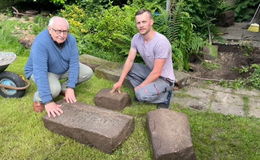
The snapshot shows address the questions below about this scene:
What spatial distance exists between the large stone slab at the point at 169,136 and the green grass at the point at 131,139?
0.20 metres

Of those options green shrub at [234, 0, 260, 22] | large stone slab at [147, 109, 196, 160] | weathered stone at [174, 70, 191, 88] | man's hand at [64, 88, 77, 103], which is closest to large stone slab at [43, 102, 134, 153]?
man's hand at [64, 88, 77, 103]

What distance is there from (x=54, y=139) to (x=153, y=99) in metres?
1.47

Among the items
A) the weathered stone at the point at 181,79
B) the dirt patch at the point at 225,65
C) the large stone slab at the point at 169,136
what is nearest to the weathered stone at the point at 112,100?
the large stone slab at the point at 169,136

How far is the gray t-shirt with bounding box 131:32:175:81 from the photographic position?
403cm

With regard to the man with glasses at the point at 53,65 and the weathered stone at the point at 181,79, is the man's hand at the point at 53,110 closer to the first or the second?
the man with glasses at the point at 53,65

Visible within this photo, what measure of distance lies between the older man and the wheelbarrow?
1.31 metres

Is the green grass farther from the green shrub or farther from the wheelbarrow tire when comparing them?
the green shrub

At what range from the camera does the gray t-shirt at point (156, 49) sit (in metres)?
4.03

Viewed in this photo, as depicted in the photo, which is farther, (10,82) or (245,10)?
(245,10)

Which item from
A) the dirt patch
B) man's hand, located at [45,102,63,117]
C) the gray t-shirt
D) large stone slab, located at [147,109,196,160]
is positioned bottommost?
the dirt patch

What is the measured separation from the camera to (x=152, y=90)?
13.9ft

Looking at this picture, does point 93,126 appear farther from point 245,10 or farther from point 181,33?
point 245,10

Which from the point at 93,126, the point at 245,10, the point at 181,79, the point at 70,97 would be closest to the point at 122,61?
the point at 181,79

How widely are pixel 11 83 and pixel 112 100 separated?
1.47 metres
